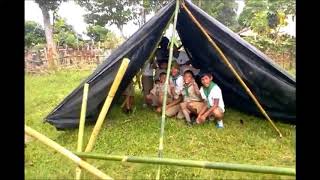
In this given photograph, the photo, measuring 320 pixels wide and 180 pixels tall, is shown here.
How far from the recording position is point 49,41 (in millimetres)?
8617

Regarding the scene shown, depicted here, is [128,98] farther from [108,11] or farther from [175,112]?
[108,11]

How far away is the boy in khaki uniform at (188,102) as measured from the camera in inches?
165

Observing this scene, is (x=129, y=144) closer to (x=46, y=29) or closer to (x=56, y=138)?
(x=56, y=138)

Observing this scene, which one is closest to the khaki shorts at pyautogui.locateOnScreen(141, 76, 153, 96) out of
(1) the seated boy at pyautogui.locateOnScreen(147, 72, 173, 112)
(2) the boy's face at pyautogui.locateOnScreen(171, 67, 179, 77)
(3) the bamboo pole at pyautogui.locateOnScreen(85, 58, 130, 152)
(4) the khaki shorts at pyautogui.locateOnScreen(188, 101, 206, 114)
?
(1) the seated boy at pyautogui.locateOnScreen(147, 72, 173, 112)

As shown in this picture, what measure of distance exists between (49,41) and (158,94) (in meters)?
4.93

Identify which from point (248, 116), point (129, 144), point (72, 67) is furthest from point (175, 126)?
point (72, 67)

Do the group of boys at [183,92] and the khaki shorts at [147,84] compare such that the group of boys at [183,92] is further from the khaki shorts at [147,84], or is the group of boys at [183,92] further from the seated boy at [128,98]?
the seated boy at [128,98]

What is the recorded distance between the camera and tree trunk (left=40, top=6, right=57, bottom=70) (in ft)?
26.8

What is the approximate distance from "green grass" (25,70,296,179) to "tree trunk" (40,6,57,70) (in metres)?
3.75

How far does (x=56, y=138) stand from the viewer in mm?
3848

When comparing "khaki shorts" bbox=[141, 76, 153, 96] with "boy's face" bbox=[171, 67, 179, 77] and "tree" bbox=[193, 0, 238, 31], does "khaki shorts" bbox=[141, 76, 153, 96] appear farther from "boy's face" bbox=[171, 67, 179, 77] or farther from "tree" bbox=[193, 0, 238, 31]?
"tree" bbox=[193, 0, 238, 31]

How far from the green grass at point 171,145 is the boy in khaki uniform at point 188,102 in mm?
145

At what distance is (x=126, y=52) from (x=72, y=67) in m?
4.95

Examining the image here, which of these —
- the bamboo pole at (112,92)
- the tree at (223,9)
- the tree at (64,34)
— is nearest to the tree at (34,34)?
the tree at (64,34)
